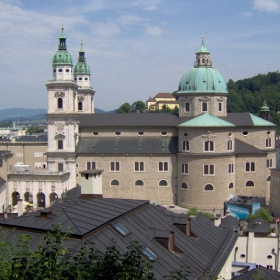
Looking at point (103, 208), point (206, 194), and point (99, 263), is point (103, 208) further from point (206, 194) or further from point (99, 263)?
point (206, 194)

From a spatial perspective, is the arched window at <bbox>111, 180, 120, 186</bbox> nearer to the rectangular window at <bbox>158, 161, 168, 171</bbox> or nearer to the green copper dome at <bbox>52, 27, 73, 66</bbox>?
the rectangular window at <bbox>158, 161, 168, 171</bbox>

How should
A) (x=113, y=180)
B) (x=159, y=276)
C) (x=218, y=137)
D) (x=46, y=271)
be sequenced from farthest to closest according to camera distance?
1. (x=113, y=180)
2. (x=218, y=137)
3. (x=159, y=276)
4. (x=46, y=271)

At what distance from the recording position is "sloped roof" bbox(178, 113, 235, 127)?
5544 cm

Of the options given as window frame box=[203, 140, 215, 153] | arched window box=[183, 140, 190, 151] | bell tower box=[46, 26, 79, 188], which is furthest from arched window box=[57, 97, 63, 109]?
window frame box=[203, 140, 215, 153]

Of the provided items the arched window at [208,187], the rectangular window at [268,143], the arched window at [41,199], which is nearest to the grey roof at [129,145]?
the arched window at [208,187]

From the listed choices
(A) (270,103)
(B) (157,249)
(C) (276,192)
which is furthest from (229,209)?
(A) (270,103)

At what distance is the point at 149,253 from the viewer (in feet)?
51.8

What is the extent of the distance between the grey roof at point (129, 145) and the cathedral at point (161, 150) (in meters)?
0.12

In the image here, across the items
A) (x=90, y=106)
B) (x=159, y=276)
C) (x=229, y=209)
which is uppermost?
(x=90, y=106)

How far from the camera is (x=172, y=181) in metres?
58.8

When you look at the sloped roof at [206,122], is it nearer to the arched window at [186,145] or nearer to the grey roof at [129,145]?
the arched window at [186,145]

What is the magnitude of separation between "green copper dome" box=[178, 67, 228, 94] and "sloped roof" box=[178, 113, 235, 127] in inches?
205

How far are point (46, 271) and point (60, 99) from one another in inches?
2040

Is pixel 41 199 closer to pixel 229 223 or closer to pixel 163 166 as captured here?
pixel 163 166
